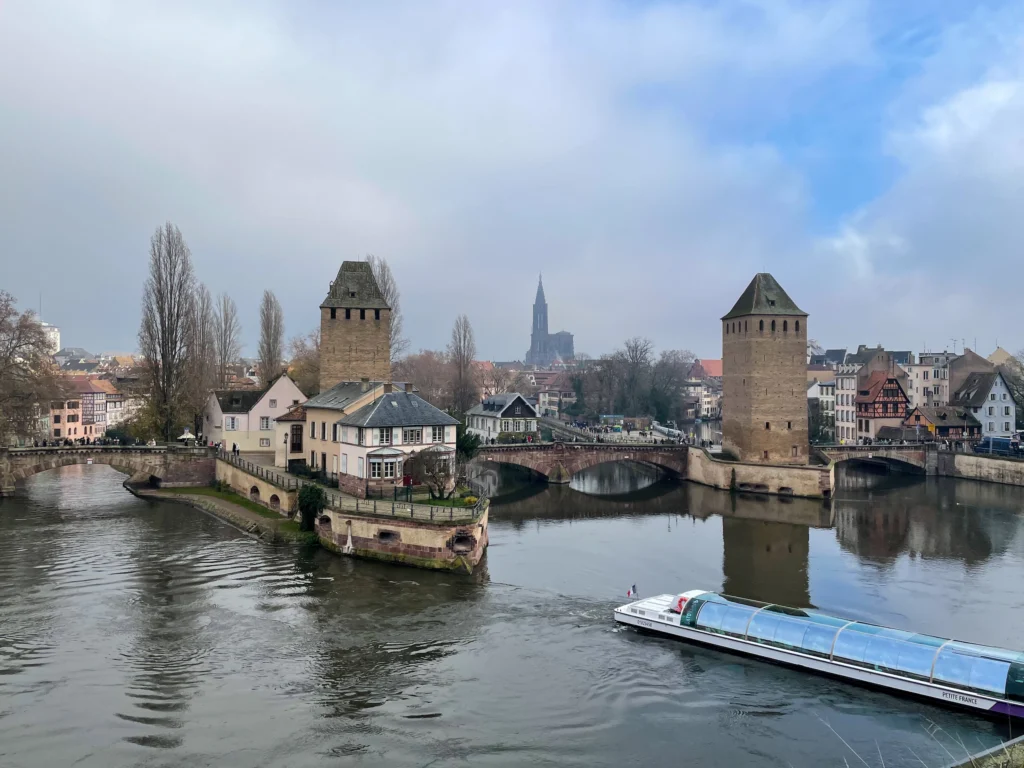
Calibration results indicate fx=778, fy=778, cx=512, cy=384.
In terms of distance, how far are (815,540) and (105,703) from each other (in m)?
33.2

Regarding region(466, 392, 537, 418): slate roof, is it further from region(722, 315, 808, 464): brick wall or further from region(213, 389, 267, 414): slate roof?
region(213, 389, 267, 414): slate roof

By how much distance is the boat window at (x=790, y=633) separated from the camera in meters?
21.8

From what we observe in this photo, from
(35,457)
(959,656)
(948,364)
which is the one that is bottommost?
(959,656)

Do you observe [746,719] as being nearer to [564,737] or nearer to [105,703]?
[564,737]

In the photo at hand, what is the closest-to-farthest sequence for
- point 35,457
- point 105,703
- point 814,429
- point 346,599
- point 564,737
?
1. point 564,737
2. point 105,703
3. point 346,599
4. point 35,457
5. point 814,429

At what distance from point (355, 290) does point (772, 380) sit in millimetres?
29998

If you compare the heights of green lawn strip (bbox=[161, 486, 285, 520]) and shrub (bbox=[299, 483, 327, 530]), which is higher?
shrub (bbox=[299, 483, 327, 530])

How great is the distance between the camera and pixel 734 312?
191 feet

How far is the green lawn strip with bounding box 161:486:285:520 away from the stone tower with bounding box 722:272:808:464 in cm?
3375

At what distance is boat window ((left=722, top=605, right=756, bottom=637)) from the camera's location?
74.9 feet

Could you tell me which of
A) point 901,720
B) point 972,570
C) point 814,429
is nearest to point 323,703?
point 901,720

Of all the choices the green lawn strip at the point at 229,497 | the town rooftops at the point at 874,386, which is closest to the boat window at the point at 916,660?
the green lawn strip at the point at 229,497

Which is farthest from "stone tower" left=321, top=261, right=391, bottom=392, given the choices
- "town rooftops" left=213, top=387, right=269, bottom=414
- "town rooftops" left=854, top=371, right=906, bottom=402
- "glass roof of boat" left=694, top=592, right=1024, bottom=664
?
"town rooftops" left=854, top=371, right=906, bottom=402

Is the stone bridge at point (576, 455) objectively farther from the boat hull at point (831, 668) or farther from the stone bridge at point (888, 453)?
the boat hull at point (831, 668)
